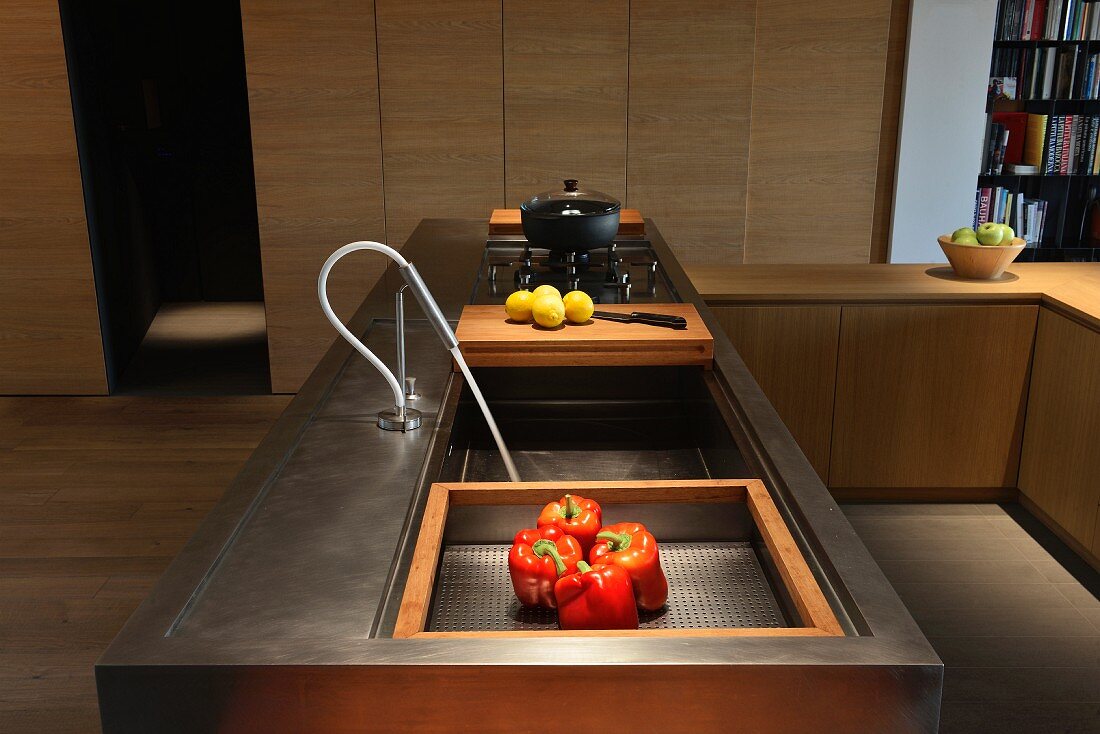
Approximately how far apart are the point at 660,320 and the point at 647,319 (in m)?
0.04

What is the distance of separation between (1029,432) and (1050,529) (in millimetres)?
326

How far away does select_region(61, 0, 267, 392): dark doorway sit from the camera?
541cm

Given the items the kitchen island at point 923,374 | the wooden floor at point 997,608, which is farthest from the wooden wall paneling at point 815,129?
the wooden floor at point 997,608

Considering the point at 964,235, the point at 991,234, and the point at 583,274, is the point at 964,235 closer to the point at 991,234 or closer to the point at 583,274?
the point at 991,234

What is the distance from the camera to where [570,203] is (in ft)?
10.0

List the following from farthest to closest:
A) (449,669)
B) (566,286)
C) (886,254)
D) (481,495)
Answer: (886,254)
(566,286)
(481,495)
(449,669)

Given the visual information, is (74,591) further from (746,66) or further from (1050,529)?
(746,66)

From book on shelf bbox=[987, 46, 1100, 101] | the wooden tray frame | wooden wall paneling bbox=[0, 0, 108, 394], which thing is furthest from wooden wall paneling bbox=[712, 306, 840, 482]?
wooden wall paneling bbox=[0, 0, 108, 394]

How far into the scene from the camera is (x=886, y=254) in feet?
16.6

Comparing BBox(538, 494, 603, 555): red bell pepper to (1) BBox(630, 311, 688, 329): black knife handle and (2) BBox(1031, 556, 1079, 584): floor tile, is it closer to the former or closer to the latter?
(1) BBox(630, 311, 688, 329): black knife handle

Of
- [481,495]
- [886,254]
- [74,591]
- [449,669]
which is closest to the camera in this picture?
[449,669]

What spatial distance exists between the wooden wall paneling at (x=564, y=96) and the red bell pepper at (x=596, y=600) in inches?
144

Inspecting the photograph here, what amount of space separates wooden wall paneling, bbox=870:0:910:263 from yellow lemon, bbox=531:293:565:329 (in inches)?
121

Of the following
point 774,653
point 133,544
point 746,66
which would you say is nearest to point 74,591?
point 133,544
